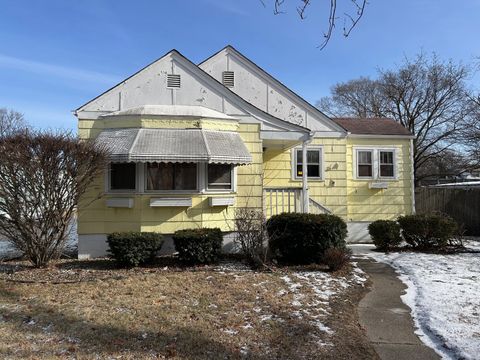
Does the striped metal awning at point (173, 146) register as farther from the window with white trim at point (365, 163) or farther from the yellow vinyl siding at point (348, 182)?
the window with white trim at point (365, 163)

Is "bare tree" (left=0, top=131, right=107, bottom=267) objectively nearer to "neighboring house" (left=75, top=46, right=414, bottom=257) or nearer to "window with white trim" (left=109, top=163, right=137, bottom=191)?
"neighboring house" (left=75, top=46, right=414, bottom=257)

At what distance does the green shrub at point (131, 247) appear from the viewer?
8.69 m

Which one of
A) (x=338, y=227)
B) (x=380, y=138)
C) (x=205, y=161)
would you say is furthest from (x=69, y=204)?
(x=380, y=138)

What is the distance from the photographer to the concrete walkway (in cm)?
459

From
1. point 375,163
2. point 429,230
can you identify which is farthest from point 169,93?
point 375,163

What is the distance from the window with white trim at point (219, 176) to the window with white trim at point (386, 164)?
699cm

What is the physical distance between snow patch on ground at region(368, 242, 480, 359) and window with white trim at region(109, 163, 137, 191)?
20.3ft

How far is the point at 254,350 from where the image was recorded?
449cm

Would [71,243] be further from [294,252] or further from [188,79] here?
[294,252]

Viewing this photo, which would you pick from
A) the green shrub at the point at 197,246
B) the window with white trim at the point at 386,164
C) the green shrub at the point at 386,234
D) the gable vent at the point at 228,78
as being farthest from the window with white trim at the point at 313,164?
the green shrub at the point at 197,246

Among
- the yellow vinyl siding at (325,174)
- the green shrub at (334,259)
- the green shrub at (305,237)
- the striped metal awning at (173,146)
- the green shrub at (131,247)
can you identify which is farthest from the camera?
the yellow vinyl siding at (325,174)

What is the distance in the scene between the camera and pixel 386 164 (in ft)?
50.2

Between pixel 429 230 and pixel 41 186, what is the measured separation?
9393 millimetres

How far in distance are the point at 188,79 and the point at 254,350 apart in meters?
8.01
